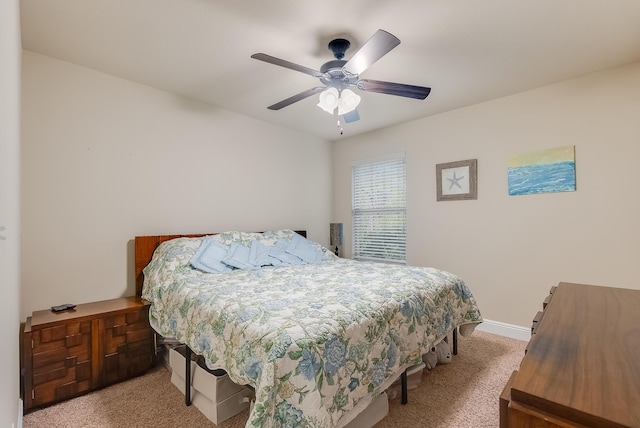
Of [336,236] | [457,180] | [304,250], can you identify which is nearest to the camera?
[304,250]

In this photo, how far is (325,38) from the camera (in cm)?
204

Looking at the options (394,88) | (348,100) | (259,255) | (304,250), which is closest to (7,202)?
(348,100)

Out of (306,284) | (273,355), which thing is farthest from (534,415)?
(306,284)

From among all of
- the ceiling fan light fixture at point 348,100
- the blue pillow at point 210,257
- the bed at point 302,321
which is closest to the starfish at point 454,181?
the bed at point 302,321

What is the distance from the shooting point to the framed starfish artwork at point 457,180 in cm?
326

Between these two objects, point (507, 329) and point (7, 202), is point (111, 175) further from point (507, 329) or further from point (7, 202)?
point (507, 329)

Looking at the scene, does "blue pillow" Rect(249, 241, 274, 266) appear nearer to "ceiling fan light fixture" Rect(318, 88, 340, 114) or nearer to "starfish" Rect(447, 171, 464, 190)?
"ceiling fan light fixture" Rect(318, 88, 340, 114)

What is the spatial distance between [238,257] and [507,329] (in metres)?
2.76

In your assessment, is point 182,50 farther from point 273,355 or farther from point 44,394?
point 44,394

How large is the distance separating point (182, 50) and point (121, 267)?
188cm

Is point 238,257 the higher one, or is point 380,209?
point 380,209

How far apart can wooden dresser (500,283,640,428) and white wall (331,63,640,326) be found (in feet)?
6.53

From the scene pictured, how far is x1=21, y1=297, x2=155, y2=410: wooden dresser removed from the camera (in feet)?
6.21

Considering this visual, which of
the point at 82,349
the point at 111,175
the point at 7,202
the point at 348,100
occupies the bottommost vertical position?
the point at 82,349
